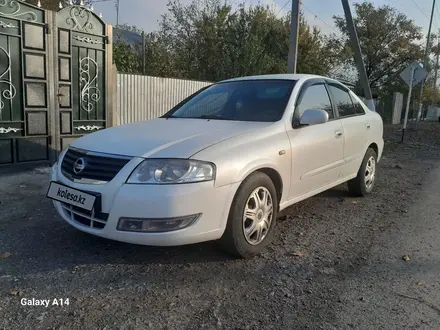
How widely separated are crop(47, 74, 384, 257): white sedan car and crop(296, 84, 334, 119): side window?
0.6 inches

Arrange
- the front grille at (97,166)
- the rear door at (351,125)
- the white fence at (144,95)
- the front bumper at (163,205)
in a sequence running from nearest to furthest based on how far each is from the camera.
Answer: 1. the front bumper at (163,205)
2. the front grille at (97,166)
3. the rear door at (351,125)
4. the white fence at (144,95)

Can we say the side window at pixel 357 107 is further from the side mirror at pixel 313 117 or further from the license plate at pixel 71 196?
the license plate at pixel 71 196

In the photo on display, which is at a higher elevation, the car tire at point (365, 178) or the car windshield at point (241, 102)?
the car windshield at point (241, 102)

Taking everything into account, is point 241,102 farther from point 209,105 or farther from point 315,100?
point 315,100

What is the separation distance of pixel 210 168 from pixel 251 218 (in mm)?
677

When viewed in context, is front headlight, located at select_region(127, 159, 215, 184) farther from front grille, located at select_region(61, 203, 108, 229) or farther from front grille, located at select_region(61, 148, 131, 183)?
front grille, located at select_region(61, 203, 108, 229)

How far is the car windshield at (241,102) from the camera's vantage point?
396cm

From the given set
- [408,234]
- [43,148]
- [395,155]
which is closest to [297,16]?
[395,155]

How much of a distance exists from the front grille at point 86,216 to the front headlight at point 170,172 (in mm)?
384

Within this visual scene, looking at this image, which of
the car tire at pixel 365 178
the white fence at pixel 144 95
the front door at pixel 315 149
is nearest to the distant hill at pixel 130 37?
the white fence at pixel 144 95

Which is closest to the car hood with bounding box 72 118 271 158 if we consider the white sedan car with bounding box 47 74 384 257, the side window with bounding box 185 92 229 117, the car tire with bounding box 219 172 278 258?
the white sedan car with bounding box 47 74 384 257

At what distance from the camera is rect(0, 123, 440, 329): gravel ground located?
246cm

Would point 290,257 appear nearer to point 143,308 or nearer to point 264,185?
point 264,185

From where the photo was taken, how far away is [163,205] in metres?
2.79
